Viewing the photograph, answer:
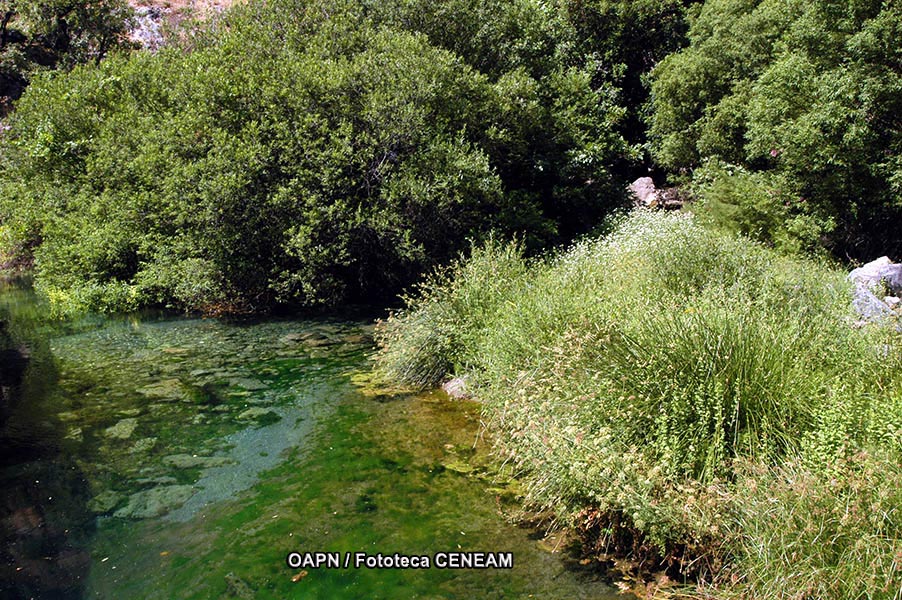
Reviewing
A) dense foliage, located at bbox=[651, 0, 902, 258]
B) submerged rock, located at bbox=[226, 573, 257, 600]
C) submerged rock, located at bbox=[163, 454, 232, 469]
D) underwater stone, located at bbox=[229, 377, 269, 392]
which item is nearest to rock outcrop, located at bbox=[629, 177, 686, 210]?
dense foliage, located at bbox=[651, 0, 902, 258]

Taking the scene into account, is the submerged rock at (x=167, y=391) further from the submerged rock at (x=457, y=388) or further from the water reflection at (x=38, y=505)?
the submerged rock at (x=457, y=388)

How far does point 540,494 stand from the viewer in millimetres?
5520

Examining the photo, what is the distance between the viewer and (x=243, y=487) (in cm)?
689

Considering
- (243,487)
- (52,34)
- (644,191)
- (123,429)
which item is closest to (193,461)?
(243,487)

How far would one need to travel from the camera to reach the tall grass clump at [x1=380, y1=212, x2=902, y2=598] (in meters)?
3.93

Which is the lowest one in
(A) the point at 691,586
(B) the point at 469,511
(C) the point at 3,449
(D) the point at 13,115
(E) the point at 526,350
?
(C) the point at 3,449

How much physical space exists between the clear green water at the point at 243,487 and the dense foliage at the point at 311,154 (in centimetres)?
521

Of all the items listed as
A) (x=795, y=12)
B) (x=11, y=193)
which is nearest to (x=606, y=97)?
(x=795, y=12)

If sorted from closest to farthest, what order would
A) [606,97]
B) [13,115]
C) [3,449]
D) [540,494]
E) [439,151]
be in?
[540,494] < [3,449] < [439,151] < [606,97] < [13,115]

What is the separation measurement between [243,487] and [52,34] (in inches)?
1511

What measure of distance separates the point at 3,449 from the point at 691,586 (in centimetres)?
861

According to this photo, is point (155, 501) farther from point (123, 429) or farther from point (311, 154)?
point (311, 154)

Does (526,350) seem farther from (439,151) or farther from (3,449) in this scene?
(439,151)

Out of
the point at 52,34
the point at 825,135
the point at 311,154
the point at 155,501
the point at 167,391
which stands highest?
the point at 52,34
